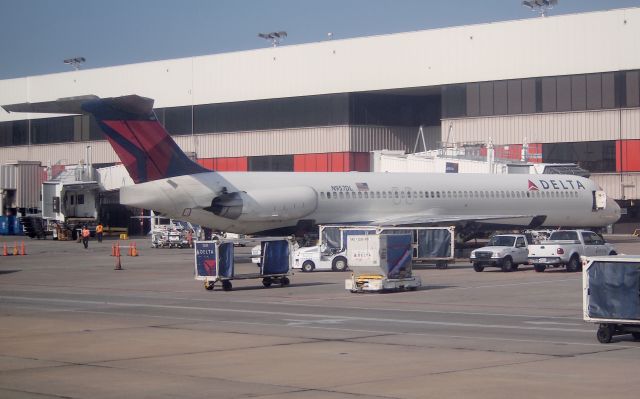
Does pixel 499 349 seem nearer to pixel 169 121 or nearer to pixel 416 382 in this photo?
pixel 416 382

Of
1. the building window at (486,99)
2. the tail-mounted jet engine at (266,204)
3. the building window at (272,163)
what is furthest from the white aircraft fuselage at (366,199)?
the building window at (272,163)

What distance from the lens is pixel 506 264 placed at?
1635 inches

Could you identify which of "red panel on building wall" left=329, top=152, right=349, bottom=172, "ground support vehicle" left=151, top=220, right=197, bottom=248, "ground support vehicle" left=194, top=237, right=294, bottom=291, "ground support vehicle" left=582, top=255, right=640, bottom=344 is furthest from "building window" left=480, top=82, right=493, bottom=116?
"ground support vehicle" left=582, top=255, right=640, bottom=344

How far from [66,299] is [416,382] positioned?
18831 mm

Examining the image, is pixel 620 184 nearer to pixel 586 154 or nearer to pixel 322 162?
pixel 586 154

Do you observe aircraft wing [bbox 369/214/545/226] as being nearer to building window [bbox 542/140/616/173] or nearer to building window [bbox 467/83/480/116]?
building window [bbox 542/140/616/173]

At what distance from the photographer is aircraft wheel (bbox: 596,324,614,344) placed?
20000mm

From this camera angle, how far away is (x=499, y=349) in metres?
19.3

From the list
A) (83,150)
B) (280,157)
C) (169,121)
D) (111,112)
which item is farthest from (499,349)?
(83,150)

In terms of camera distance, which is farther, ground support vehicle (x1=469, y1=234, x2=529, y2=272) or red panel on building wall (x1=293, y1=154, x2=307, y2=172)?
red panel on building wall (x1=293, y1=154, x2=307, y2=172)

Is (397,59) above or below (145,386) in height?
above

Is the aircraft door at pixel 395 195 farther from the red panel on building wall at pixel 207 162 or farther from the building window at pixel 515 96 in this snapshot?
the red panel on building wall at pixel 207 162

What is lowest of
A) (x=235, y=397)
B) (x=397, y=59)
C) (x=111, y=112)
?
(x=235, y=397)

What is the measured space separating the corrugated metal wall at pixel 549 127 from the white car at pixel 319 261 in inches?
1429
